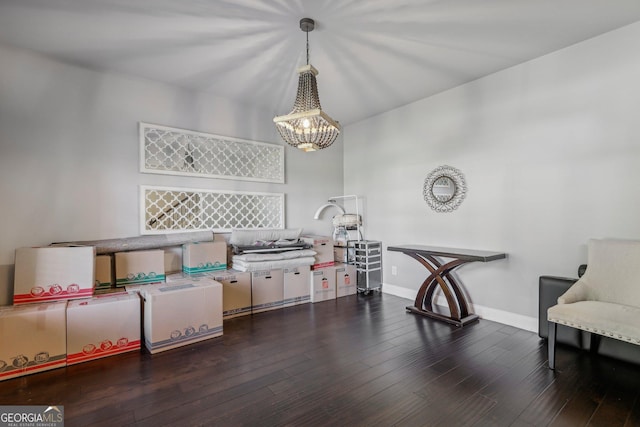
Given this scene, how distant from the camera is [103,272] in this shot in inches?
112

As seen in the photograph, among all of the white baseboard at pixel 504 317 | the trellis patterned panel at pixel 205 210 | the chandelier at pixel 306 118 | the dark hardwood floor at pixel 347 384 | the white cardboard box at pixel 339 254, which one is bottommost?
the dark hardwood floor at pixel 347 384

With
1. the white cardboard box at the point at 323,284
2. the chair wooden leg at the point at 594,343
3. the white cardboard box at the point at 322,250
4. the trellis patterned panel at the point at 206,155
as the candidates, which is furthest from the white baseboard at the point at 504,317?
the trellis patterned panel at the point at 206,155

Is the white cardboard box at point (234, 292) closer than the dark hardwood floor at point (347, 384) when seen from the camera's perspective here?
No

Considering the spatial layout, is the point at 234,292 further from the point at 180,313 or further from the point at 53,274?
the point at 53,274

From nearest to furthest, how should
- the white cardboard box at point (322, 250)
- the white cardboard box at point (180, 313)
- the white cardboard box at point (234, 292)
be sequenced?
the white cardboard box at point (180, 313) < the white cardboard box at point (234, 292) < the white cardboard box at point (322, 250)

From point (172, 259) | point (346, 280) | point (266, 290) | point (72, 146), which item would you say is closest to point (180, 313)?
point (172, 259)

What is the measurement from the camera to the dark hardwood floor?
1663 millimetres

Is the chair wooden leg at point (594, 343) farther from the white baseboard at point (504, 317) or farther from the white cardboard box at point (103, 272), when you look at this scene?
the white cardboard box at point (103, 272)

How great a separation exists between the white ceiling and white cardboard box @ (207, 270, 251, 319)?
7.14ft

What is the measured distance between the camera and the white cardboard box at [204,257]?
333 cm

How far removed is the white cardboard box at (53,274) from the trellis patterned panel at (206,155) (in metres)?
1.16

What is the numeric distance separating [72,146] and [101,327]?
5.84 ft

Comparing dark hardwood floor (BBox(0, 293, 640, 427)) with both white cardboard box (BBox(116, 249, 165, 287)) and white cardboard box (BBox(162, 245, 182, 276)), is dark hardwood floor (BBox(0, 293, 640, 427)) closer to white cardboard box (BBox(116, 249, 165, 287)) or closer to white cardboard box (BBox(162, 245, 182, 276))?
white cardboard box (BBox(116, 249, 165, 287))

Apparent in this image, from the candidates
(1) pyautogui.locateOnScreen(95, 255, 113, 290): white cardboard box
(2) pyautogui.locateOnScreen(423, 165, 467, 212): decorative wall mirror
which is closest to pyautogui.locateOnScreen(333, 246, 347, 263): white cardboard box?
(2) pyautogui.locateOnScreen(423, 165, 467, 212): decorative wall mirror
